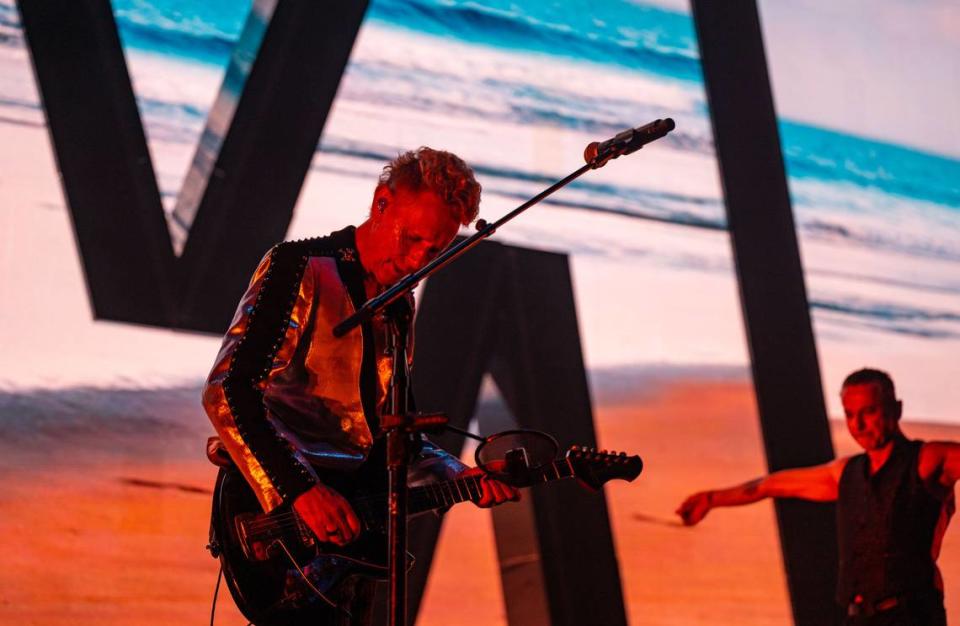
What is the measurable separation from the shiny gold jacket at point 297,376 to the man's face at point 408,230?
0.30 ft

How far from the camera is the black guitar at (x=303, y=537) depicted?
2.21 metres

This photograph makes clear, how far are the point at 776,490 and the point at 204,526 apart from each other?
202 cm

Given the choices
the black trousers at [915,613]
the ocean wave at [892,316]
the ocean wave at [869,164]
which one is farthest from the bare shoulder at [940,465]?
the ocean wave at [869,164]

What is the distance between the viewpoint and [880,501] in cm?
386

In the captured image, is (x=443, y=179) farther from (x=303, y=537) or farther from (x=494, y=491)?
(x=303, y=537)

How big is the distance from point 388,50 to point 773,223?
1.61 meters

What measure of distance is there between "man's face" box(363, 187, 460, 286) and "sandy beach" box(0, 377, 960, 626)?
1.45m

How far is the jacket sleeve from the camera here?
2.09m

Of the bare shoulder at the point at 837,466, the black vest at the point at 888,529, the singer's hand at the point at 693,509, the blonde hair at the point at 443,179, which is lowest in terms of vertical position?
the black vest at the point at 888,529

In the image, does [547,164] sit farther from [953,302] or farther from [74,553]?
[74,553]

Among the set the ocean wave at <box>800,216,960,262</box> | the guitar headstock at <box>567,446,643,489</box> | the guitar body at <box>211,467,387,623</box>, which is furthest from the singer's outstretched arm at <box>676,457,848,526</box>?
the guitar body at <box>211,467,387,623</box>

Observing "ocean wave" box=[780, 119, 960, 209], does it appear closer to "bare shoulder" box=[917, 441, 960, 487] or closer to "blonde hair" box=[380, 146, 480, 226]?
"bare shoulder" box=[917, 441, 960, 487]

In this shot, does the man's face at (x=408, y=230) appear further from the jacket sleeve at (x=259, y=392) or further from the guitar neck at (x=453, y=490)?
the guitar neck at (x=453, y=490)

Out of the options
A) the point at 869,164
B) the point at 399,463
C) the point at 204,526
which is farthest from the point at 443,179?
the point at 869,164
